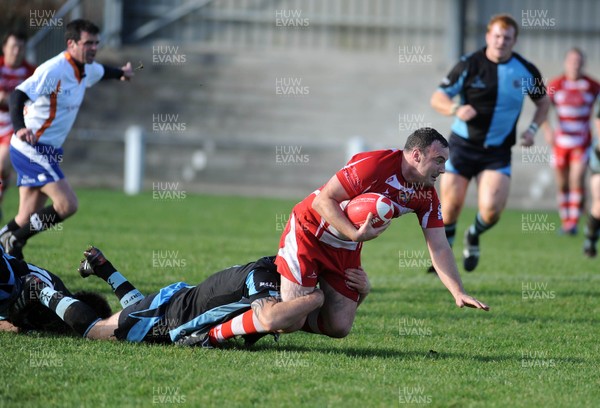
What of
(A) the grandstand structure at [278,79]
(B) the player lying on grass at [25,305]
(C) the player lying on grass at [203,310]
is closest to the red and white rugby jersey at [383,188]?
(C) the player lying on grass at [203,310]

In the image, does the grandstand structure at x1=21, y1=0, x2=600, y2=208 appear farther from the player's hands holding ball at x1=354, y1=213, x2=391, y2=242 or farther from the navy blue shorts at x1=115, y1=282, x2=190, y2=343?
the player's hands holding ball at x1=354, y1=213, x2=391, y2=242

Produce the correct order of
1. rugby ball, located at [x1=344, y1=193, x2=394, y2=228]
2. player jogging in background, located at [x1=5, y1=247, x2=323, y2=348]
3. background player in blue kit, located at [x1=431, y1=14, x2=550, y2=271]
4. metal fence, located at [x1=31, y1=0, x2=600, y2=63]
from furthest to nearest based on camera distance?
metal fence, located at [x1=31, y1=0, x2=600, y2=63] < background player in blue kit, located at [x1=431, y1=14, x2=550, y2=271] < player jogging in background, located at [x1=5, y1=247, x2=323, y2=348] < rugby ball, located at [x1=344, y1=193, x2=394, y2=228]

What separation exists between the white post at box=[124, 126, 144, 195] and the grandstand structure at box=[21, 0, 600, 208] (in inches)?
49.8

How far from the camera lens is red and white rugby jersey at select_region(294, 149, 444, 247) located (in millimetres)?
6160

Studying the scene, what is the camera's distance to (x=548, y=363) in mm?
6367

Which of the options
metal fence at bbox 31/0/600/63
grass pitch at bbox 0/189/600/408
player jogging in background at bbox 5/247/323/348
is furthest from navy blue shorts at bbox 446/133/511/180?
metal fence at bbox 31/0/600/63

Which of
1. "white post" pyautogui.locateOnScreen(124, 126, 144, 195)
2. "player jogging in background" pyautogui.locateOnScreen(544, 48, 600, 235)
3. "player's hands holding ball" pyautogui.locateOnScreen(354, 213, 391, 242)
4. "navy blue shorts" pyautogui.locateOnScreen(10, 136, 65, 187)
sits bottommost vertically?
"white post" pyautogui.locateOnScreen(124, 126, 144, 195)

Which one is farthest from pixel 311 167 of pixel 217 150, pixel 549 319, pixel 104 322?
pixel 104 322

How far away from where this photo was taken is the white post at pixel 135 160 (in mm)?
21469

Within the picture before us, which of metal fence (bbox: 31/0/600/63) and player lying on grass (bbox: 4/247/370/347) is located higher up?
metal fence (bbox: 31/0/600/63)

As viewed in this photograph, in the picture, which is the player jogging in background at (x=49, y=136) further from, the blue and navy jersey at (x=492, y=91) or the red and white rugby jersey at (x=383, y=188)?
the blue and navy jersey at (x=492, y=91)

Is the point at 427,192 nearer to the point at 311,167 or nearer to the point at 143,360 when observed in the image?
the point at 143,360

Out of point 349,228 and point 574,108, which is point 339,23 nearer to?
point 574,108

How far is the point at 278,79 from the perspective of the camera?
25.5 metres
